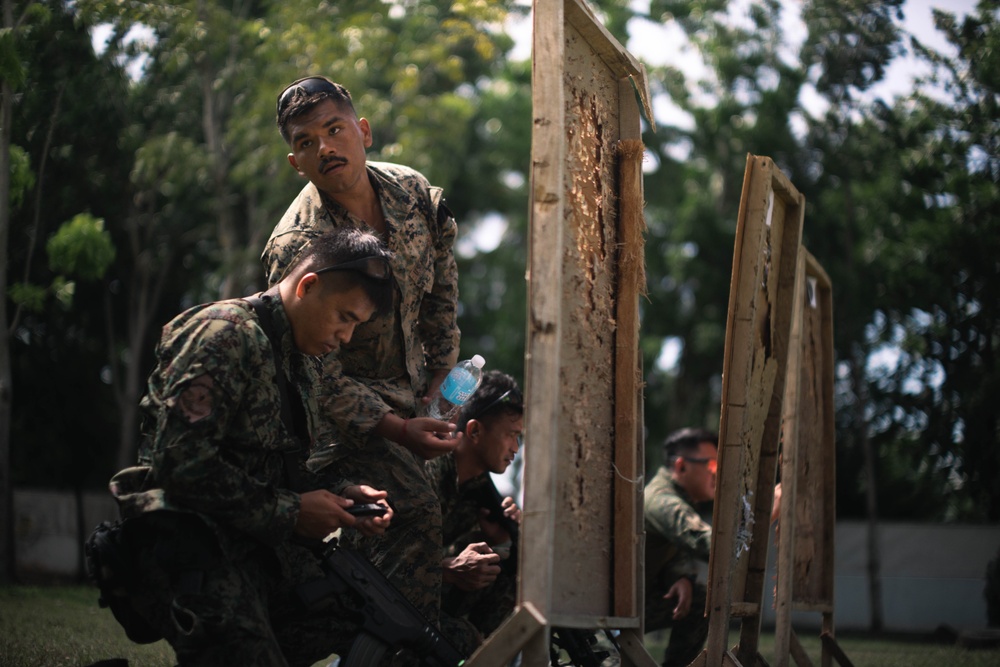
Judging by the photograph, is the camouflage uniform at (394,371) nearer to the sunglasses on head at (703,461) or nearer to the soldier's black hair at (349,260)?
the soldier's black hair at (349,260)

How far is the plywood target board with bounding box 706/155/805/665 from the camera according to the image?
434 centimetres

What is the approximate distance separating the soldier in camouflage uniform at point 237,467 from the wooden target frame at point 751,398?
4.99 ft

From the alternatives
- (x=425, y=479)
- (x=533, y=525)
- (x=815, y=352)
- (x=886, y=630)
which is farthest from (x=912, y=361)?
(x=533, y=525)

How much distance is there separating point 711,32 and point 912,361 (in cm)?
562

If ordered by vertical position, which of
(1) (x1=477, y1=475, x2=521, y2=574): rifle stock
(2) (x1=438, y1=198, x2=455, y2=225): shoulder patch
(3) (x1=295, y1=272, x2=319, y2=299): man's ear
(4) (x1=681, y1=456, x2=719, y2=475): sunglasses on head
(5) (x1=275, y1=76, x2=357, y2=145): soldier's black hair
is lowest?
(1) (x1=477, y1=475, x2=521, y2=574): rifle stock

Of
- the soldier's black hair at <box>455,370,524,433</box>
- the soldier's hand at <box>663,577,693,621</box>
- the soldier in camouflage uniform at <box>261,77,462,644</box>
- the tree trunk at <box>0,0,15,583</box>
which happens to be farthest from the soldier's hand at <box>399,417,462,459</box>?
the tree trunk at <box>0,0,15,583</box>

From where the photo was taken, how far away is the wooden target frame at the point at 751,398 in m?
4.34

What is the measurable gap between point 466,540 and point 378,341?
145 centimetres

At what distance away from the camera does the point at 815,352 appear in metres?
6.57

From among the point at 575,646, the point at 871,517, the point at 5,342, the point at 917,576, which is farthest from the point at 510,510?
the point at 917,576

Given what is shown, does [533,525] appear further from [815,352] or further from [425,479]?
[815,352]

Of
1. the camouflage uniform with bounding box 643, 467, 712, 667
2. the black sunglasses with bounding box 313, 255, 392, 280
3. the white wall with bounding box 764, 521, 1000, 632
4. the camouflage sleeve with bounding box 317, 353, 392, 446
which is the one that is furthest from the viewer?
the white wall with bounding box 764, 521, 1000, 632

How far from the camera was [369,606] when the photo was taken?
352 centimetres

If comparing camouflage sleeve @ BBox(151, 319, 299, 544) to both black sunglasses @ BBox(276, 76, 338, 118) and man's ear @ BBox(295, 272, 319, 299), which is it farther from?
black sunglasses @ BBox(276, 76, 338, 118)
